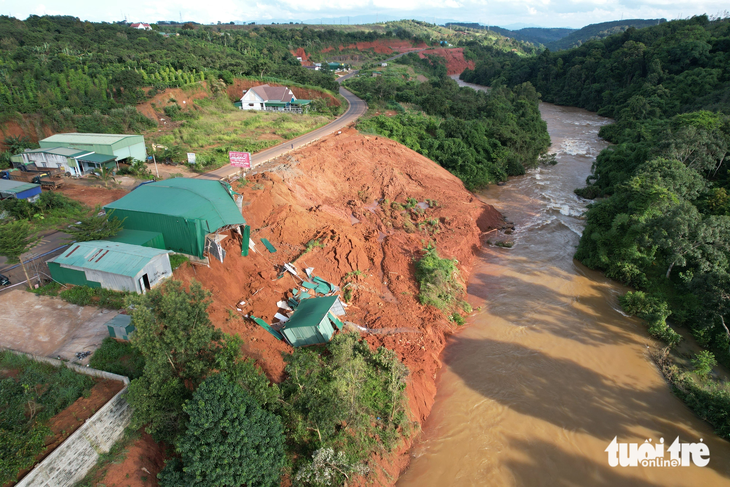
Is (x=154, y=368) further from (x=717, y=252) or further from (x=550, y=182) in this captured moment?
(x=550, y=182)

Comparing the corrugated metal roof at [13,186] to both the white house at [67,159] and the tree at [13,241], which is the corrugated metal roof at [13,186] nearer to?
the white house at [67,159]

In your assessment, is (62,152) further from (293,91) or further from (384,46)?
(384,46)

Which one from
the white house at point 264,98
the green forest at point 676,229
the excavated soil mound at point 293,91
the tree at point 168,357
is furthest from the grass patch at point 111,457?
the excavated soil mound at point 293,91

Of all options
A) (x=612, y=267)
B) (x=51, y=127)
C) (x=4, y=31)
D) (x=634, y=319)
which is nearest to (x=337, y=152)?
(x=612, y=267)

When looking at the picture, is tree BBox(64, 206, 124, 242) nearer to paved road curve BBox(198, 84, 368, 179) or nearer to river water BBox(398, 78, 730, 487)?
paved road curve BBox(198, 84, 368, 179)

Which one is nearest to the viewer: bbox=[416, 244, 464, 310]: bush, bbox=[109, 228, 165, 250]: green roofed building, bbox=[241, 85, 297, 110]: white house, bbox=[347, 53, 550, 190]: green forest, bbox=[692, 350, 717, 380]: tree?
bbox=[692, 350, 717, 380]: tree

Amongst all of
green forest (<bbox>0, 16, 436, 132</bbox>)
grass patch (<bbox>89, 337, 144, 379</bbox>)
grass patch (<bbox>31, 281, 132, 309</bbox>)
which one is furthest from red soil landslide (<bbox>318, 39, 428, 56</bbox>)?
grass patch (<bbox>89, 337, 144, 379</bbox>)

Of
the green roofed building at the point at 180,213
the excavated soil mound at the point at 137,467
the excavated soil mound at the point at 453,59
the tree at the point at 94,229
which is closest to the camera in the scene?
the excavated soil mound at the point at 137,467
